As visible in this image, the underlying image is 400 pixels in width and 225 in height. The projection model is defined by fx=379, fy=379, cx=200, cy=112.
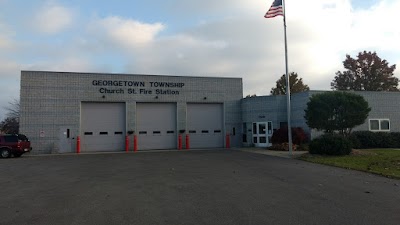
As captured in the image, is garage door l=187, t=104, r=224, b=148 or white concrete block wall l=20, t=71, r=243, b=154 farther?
garage door l=187, t=104, r=224, b=148

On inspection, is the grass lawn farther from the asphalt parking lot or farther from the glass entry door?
the glass entry door

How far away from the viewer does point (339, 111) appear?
23.2 metres

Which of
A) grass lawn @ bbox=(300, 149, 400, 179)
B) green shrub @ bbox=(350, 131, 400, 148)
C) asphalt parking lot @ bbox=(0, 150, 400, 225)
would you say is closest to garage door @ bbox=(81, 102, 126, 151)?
asphalt parking lot @ bbox=(0, 150, 400, 225)

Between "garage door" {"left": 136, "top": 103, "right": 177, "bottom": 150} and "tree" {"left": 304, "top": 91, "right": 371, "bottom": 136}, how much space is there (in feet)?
44.2

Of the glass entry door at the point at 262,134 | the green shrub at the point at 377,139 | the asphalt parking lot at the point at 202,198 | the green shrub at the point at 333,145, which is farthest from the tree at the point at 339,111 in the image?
the asphalt parking lot at the point at 202,198

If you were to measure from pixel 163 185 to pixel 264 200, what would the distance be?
3.60 m

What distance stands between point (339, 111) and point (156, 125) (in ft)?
50.9

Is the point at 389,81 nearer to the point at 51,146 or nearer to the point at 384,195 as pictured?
the point at 51,146

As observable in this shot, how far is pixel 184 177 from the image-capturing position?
1330 cm

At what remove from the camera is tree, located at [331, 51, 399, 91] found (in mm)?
58594

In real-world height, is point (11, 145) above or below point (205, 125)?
below

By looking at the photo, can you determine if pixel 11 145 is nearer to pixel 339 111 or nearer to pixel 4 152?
pixel 4 152

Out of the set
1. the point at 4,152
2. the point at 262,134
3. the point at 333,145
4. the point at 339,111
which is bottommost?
the point at 4,152

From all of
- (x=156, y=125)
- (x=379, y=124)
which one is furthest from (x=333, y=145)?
(x=156, y=125)
